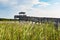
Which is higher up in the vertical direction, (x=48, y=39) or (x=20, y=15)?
(x=48, y=39)

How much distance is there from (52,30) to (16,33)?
4.38 ft

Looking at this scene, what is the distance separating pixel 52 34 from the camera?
21.0 feet

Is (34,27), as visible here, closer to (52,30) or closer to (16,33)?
(52,30)

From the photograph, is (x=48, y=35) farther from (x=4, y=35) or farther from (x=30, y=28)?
(x=4, y=35)

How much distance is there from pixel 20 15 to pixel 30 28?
13.7 m

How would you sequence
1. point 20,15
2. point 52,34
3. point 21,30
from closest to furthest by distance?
point 21,30, point 52,34, point 20,15

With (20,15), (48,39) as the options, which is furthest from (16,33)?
(20,15)

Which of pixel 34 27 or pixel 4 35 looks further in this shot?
pixel 34 27

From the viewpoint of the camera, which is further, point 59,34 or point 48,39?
point 59,34

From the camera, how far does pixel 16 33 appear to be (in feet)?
18.9

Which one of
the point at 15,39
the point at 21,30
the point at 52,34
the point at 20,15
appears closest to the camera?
the point at 15,39

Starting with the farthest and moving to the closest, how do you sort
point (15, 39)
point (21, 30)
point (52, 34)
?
point (52, 34) → point (21, 30) → point (15, 39)

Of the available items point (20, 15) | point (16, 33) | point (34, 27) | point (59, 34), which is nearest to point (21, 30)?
point (16, 33)

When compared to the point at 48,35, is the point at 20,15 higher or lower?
lower
